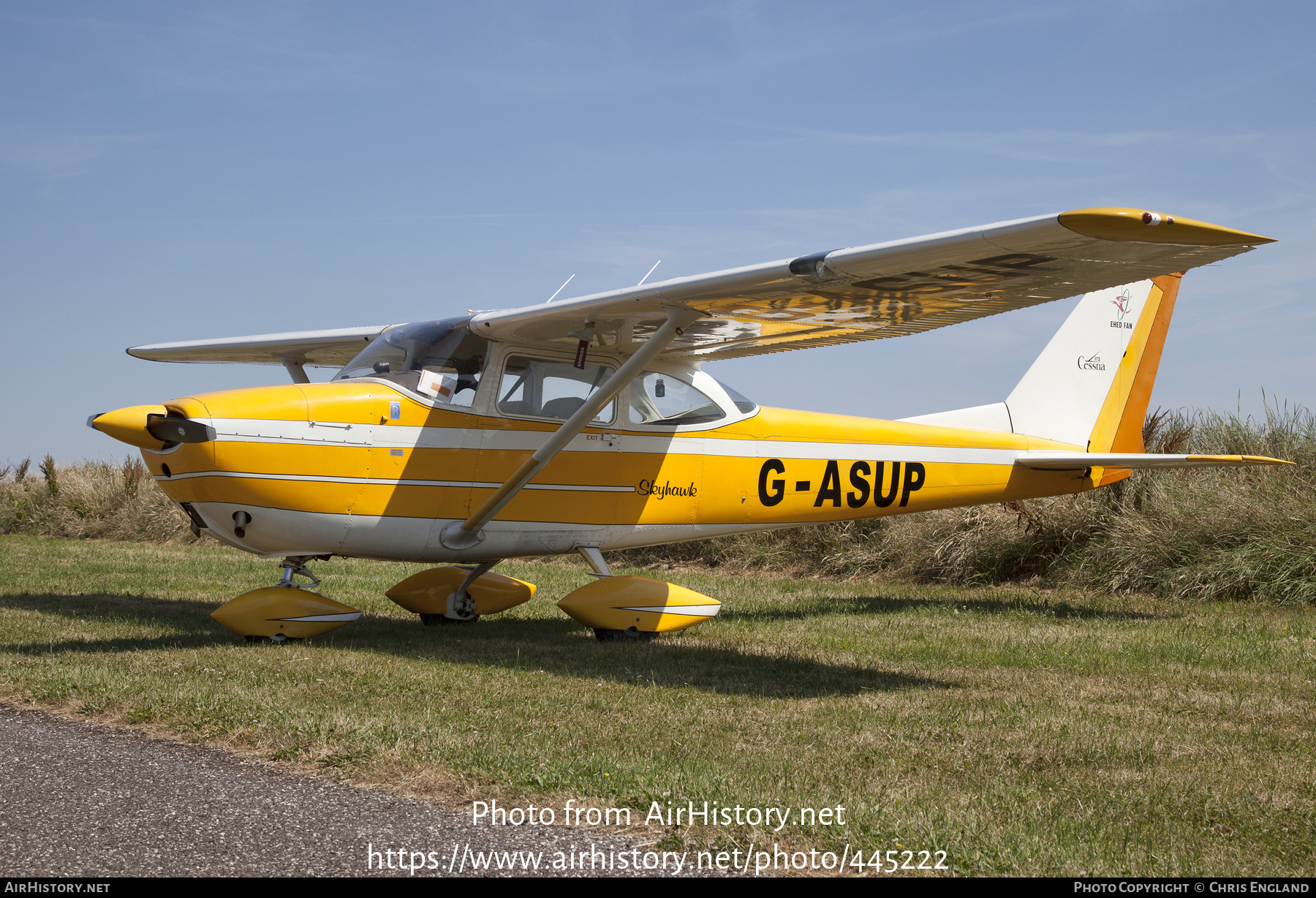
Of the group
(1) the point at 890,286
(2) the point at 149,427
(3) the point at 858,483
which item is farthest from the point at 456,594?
(1) the point at 890,286

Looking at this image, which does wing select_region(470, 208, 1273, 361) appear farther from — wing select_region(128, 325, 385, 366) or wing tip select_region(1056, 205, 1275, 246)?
wing select_region(128, 325, 385, 366)

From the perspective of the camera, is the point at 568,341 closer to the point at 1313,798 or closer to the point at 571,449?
the point at 571,449

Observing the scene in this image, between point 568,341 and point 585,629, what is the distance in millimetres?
2502

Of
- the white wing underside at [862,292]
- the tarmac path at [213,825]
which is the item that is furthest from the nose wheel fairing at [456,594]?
the tarmac path at [213,825]

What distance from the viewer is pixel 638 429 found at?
827 cm

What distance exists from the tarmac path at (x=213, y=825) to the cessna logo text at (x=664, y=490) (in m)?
4.61

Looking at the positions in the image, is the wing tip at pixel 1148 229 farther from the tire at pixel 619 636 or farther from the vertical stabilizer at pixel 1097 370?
the vertical stabilizer at pixel 1097 370

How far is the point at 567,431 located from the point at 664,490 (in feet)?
4.90

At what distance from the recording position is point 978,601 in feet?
35.1

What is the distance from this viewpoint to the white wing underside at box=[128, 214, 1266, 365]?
5.27m

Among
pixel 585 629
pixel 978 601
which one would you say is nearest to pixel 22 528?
pixel 585 629

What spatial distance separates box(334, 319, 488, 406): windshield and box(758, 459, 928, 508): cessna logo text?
110 inches

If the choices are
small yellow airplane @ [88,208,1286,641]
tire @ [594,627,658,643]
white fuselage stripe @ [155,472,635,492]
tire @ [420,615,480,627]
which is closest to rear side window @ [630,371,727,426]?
small yellow airplane @ [88,208,1286,641]

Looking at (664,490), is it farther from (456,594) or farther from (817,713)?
(817,713)
